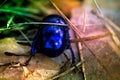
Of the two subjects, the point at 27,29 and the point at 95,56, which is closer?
the point at 95,56

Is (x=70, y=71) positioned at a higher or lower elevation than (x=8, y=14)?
lower

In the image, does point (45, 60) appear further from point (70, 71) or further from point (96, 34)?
point (96, 34)

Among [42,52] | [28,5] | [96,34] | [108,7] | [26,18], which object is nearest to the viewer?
[42,52]

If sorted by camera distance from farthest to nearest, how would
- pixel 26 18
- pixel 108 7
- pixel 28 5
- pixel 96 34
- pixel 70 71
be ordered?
pixel 108 7 < pixel 28 5 < pixel 26 18 < pixel 96 34 < pixel 70 71

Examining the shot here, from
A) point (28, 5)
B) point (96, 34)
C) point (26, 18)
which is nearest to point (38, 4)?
point (28, 5)

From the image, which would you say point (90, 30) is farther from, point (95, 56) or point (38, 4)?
point (38, 4)
